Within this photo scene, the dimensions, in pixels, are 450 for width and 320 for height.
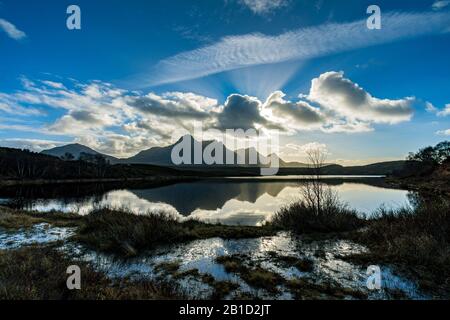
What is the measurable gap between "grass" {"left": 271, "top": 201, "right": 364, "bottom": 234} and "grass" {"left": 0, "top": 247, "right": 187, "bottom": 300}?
987cm

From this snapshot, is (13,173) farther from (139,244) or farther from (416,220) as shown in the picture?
(416,220)

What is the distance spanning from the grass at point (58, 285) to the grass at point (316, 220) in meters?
9.87

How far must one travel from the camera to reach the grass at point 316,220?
13.7 m

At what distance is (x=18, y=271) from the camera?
6801 millimetres

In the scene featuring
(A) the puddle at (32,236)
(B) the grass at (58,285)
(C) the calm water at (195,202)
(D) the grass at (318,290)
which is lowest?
(C) the calm water at (195,202)

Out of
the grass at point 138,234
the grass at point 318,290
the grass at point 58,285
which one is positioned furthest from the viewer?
the grass at point 138,234

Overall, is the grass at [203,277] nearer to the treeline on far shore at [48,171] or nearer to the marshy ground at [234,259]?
the marshy ground at [234,259]

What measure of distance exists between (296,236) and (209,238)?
4.90m

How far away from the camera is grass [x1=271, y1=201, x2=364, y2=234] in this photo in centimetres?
1366
